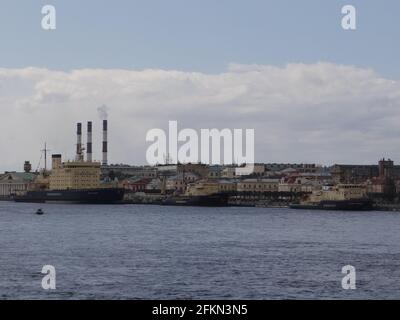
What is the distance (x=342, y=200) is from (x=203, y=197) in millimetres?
24506

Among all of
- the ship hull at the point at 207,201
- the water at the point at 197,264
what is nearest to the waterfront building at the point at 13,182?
Answer: the ship hull at the point at 207,201

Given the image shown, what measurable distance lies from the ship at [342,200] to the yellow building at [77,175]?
35.9 metres

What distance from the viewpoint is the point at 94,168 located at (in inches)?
5221

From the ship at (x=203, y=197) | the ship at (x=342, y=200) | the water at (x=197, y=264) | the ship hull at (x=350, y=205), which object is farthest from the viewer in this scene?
the ship at (x=203, y=197)

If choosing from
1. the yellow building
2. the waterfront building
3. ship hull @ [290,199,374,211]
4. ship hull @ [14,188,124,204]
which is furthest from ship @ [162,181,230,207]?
the waterfront building

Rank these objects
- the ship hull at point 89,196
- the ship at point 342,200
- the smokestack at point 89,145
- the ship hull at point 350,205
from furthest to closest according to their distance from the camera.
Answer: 1. the smokestack at point 89,145
2. the ship hull at point 89,196
3. the ship at point 342,200
4. the ship hull at point 350,205

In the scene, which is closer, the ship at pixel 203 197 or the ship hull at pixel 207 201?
the ship hull at pixel 207 201

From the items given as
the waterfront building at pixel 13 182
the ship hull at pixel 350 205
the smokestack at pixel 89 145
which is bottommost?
the ship hull at pixel 350 205

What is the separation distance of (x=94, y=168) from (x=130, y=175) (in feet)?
201

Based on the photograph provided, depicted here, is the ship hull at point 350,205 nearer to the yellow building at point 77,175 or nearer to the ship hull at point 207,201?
the ship hull at point 207,201

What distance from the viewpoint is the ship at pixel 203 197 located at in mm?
122375
